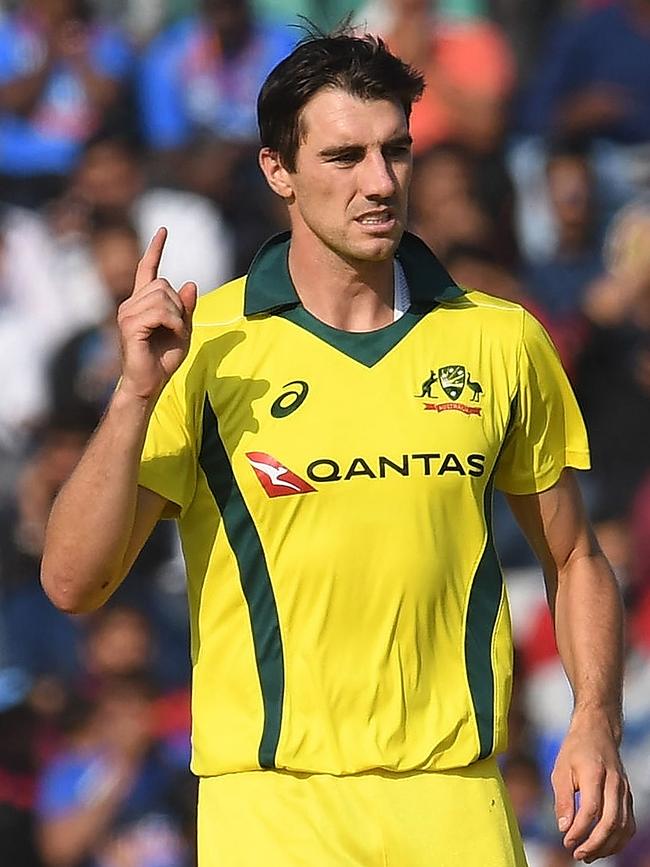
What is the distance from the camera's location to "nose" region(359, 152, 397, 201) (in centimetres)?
369

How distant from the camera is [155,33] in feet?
26.8

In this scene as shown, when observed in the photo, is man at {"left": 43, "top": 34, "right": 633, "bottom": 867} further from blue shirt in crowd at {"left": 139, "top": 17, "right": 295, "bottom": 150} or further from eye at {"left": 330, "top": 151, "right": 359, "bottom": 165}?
blue shirt in crowd at {"left": 139, "top": 17, "right": 295, "bottom": 150}

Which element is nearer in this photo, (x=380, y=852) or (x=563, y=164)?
(x=380, y=852)

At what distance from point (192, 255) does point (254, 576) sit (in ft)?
14.6

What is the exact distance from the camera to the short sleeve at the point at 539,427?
3.91 m

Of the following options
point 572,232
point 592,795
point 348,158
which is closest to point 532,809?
point 572,232

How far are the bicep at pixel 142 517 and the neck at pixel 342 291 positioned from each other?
55 centimetres

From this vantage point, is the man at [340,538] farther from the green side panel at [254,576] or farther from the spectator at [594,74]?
the spectator at [594,74]

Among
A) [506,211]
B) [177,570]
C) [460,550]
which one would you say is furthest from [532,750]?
[460,550]

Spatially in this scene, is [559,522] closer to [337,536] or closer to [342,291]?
[337,536]

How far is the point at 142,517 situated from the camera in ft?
12.1

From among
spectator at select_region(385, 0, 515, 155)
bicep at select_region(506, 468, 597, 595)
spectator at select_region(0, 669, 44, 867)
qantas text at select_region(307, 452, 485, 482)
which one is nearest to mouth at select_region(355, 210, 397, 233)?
qantas text at select_region(307, 452, 485, 482)

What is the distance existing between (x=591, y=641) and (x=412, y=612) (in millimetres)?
431

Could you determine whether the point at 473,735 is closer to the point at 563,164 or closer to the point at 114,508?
the point at 114,508
